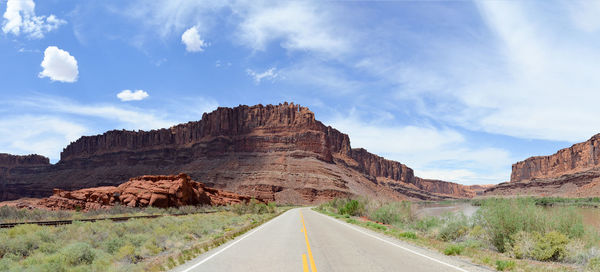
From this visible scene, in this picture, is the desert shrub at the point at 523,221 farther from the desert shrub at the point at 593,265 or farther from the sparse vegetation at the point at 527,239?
the desert shrub at the point at 593,265

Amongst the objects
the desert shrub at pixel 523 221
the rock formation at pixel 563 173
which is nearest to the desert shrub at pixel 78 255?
the desert shrub at pixel 523 221

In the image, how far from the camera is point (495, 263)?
331 inches

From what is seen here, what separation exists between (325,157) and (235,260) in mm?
114118

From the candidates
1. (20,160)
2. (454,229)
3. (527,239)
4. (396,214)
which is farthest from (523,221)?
(20,160)

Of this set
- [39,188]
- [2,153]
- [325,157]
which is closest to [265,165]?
[325,157]

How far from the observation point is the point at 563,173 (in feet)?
503

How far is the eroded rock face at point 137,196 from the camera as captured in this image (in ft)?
137

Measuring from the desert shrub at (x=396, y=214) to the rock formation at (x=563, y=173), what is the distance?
3327 inches

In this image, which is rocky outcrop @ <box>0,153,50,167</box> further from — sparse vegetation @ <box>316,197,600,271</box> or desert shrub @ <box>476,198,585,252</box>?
desert shrub @ <box>476,198,585,252</box>

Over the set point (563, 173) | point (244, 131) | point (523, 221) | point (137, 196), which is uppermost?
point (244, 131)

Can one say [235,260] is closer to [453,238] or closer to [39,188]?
[453,238]

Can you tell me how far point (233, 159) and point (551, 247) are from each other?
353 feet

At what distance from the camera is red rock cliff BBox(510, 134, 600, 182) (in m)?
138

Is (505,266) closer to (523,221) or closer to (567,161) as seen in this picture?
(523,221)
